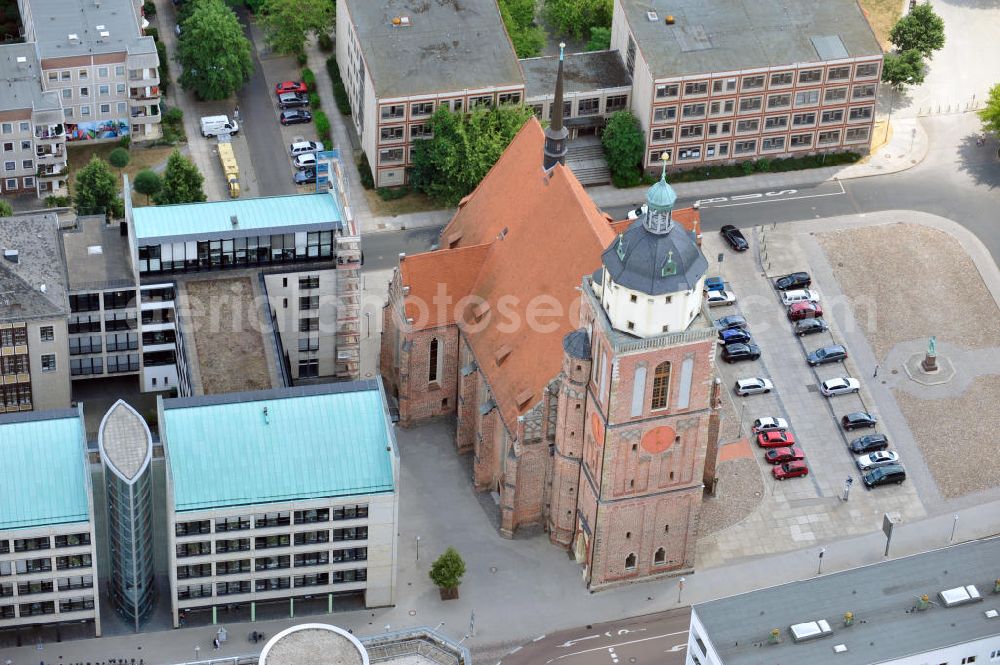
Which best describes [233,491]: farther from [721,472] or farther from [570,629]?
[721,472]

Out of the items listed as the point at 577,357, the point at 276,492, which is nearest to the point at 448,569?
the point at 276,492

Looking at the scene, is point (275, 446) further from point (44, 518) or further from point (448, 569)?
point (44, 518)

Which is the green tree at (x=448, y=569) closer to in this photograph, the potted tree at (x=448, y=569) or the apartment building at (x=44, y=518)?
the potted tree at (x=448, y=569)

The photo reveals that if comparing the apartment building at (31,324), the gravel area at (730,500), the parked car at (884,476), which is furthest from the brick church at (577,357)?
the apartment building at (31,324)

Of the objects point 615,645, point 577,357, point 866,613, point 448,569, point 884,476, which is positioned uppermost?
point 577,357

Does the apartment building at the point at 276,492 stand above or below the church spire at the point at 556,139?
below

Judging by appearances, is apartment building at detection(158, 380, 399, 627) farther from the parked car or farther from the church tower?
the parked car
